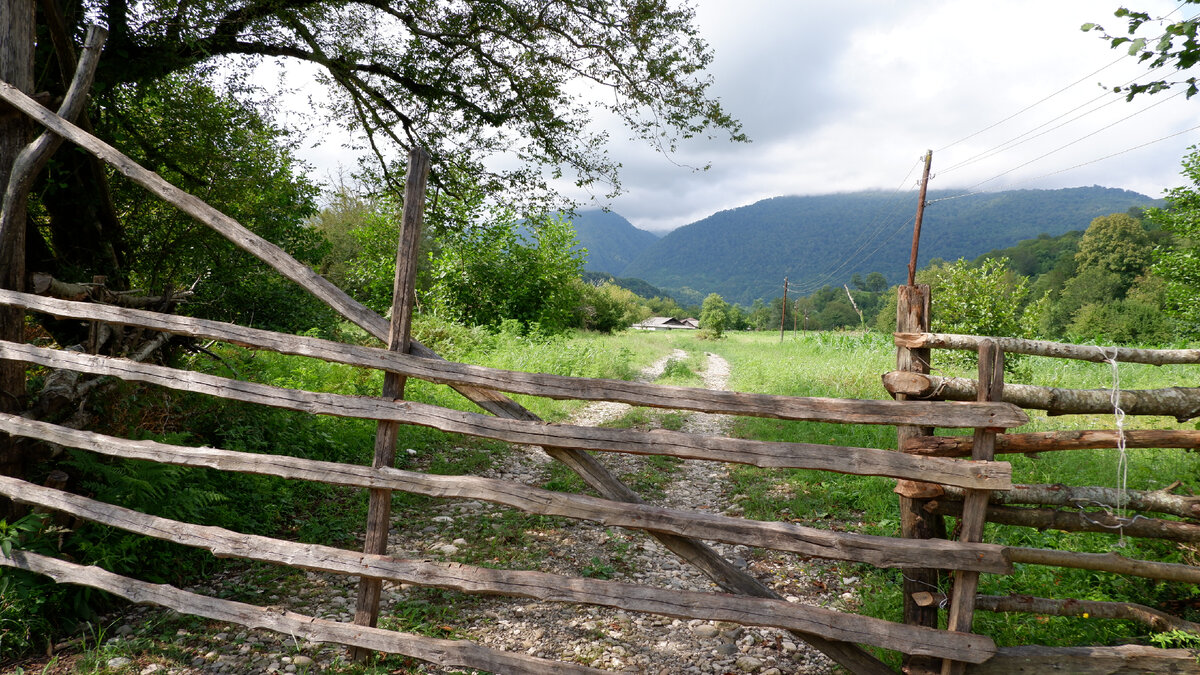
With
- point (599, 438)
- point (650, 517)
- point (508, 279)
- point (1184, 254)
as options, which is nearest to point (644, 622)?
point (650, 517)

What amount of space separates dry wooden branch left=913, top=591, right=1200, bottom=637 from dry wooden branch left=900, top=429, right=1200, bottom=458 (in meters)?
0.83

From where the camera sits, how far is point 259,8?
773 centimetres

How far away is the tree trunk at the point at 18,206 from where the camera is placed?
4.11 m

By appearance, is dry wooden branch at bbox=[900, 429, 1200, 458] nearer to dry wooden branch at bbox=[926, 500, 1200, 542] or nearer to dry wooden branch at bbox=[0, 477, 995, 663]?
dry wooden branch at bbox=[926, 500, 1200, 542]

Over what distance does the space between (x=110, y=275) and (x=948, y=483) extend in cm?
844

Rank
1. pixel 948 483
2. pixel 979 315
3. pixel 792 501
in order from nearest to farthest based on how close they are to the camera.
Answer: pixel 948 483
pixel 792 501
pixel 979 315

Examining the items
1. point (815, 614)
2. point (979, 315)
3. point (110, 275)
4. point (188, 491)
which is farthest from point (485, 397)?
point (979, 315)

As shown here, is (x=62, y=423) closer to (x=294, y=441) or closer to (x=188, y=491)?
(x=188, y=491)

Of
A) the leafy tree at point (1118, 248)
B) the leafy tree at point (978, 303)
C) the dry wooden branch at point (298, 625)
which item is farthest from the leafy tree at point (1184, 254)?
the leafy tree at point (1118, 248)

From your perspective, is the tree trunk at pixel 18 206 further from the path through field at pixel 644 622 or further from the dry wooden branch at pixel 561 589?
the path through field at pixel 644 622

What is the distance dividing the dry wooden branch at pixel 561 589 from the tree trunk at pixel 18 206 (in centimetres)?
97

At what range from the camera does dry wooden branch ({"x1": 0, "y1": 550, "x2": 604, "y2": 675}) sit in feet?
10.3

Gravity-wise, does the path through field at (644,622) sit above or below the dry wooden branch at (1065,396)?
below

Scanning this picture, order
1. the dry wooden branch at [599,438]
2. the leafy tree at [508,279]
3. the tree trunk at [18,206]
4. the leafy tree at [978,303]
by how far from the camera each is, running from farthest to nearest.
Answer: the leafy tree at [978,303]
the leafy tree at [508,279]
the tree trunk at [18,206]
the dry wooden branch at [599,438]
